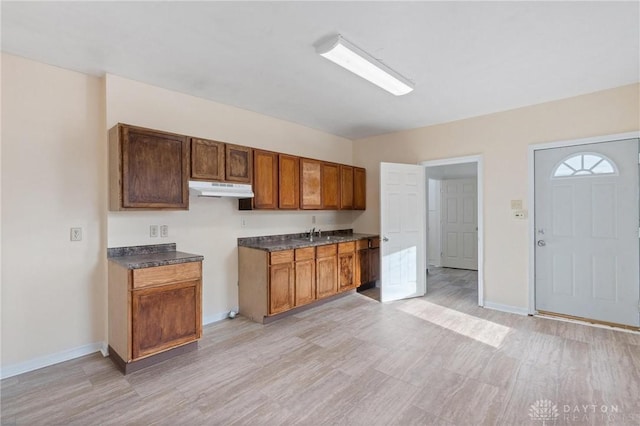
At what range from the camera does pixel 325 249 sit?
430cm

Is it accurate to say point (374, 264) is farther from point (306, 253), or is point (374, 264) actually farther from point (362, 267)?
point (306, 253)

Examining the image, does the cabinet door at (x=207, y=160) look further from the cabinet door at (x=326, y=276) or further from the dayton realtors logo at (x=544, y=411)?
the dayton realtors logo at (x=544, y=411)

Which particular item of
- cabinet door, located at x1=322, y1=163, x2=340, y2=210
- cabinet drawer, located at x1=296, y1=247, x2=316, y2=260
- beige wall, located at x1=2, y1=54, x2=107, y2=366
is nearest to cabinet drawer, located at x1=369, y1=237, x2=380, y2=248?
cabinet door, located at x1=322, y1=163, x2=340, y2=210

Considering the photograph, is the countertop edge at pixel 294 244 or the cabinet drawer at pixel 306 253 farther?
the cabinet drawer at pixel 306 253

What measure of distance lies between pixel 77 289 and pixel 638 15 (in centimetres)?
506

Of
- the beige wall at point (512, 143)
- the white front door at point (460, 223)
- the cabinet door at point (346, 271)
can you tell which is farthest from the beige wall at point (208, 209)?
the white front door at point (460, 223)

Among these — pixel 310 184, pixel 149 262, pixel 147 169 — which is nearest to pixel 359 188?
pixel 310 184

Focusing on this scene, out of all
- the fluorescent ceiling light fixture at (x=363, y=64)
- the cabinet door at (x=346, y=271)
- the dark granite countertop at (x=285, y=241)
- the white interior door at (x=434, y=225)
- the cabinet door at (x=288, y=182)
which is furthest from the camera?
the white interior door at (x=434, y=225)

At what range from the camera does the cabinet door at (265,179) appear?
3.77 m

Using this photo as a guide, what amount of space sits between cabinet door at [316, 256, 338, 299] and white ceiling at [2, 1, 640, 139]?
7.12ft

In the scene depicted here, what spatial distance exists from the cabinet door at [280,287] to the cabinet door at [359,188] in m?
2.00

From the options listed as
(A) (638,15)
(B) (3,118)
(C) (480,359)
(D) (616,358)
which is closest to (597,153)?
(A) (638,15)

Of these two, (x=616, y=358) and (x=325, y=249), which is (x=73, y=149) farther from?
(x=616, y=358)

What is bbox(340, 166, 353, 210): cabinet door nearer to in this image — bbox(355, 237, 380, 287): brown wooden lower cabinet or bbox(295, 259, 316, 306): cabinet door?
bbox(355, 237, 380, 287): brown wooden lower cabinet
